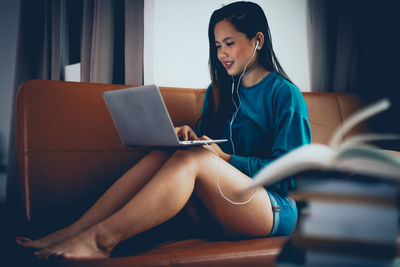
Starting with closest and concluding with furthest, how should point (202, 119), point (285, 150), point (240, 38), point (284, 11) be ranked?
1. point (285, 150)
2. point (240, 38)
3. point (202, 119)
4. point (284, 11)

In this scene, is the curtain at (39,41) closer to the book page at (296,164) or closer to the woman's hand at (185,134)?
the woman's hand at (185,134)

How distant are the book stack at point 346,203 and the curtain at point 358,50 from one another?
154 cm

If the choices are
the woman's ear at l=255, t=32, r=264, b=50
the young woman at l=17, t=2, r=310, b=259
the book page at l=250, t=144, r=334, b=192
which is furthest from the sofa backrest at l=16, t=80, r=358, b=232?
the book page at l=250, t=144, r=334, b=192

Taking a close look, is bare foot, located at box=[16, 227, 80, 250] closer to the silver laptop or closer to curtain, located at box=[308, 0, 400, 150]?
the silver laptop

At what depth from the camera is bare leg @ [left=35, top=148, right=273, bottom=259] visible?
31.5 inches

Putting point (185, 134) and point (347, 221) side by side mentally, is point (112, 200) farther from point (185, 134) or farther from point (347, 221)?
point (347, 221)

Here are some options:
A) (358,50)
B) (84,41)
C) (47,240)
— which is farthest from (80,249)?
(358,50)

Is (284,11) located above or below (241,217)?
above

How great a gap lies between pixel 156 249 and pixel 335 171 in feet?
2.12

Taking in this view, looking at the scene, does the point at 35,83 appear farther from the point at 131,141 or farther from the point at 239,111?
the point at 239,111

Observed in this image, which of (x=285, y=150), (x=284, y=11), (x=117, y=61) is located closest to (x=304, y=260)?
(x=285, y=150)

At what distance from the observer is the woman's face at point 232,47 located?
128 cm

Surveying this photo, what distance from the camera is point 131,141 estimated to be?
3.55 ft

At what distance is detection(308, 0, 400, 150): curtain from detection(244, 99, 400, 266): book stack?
1.54 metres
